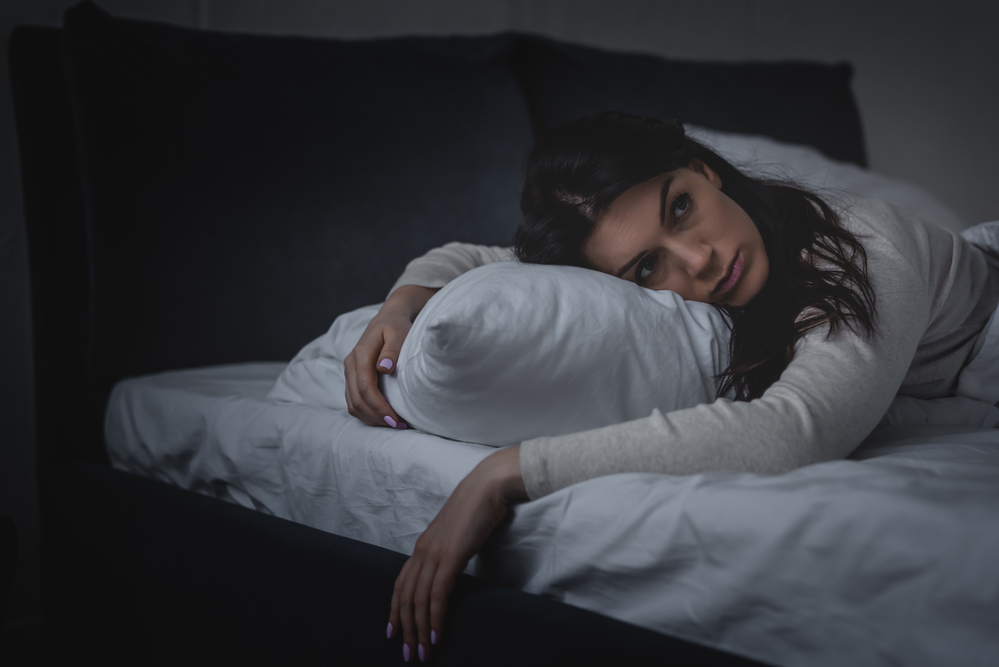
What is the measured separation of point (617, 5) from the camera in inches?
73.7

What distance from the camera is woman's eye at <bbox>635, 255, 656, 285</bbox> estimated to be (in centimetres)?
63

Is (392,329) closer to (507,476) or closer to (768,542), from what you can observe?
(507,476)

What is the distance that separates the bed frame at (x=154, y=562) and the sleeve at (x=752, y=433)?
0.34 feet

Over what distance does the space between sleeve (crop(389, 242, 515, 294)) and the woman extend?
→ 40mm

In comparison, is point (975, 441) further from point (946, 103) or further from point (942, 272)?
point (946, 103)

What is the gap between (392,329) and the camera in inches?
28.3

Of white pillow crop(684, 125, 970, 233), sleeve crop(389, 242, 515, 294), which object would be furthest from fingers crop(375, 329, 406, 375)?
white pillow crop(684, 125, 970, 233)

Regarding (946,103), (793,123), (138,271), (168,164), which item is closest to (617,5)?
(793,123)

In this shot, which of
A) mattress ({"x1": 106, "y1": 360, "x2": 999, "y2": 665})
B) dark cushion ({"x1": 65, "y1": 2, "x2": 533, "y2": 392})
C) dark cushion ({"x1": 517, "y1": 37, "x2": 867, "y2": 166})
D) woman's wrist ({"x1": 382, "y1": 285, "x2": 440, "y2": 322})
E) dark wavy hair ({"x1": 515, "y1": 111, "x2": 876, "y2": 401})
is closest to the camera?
mattress ({"x1": 106, "y1": 360, "x2": 999, "y2": 665})

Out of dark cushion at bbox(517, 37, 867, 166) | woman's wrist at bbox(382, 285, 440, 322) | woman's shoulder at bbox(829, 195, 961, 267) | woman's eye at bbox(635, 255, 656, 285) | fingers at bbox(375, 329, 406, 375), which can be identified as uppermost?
dark cushion at bbox(517, 37, 867, 166)

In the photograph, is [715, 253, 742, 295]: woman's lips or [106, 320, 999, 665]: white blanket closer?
[106, 320, 999, 665]: white blanket

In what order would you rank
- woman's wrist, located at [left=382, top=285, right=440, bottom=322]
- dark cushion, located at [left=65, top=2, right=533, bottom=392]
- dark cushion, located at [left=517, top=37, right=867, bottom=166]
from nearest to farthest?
1. woman's wrist, located at [left=382, top=285, right=440, bottom=322]
2. dark cushion, located at [left=65, top=2, right=533, bottom=392]
3. dark cushion, located at [left=517, top=37, right=867, bottom=166]

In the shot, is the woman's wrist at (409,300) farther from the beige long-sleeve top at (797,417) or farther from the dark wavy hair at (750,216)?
the beige long-sleeve top at (797,417)

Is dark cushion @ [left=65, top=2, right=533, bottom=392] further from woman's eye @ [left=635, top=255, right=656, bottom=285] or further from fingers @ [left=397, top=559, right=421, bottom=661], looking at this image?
fingers @ [left=397, top=559, right=421, bottom=661]
